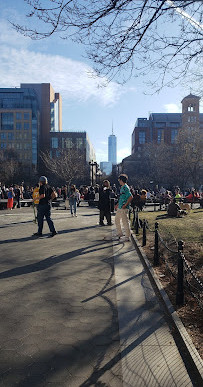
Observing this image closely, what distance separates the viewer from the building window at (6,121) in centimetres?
9462

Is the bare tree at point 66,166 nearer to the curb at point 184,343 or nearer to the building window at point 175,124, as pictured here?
the curb at point 184,343

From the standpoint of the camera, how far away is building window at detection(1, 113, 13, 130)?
310 feet

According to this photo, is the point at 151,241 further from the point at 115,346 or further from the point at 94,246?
the point at 115,346

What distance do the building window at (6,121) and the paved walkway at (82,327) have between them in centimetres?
9524

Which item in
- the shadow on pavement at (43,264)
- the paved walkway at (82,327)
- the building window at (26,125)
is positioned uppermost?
the building window at (26,125)

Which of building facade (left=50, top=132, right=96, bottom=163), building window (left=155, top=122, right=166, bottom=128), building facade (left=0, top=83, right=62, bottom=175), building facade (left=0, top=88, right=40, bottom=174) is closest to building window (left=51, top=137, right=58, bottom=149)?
building facade (left=50, top=132, right=96, bottom=163)

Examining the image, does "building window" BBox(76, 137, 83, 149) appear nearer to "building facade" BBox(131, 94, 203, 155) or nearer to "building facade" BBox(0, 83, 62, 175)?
"building facade" BBox(0, 83, 62, 175)

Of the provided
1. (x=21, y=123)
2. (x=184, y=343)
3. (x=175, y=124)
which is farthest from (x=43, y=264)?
(x=175, y=124)

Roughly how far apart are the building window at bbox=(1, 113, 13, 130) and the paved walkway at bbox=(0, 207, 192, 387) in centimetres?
9524

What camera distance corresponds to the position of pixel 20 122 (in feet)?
309

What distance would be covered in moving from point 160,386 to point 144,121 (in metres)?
109

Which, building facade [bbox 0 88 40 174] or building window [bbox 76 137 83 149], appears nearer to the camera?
building window [bbox 76 137 83 149]

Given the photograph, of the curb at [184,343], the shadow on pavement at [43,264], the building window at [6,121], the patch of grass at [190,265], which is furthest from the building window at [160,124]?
the curb at [184,343]

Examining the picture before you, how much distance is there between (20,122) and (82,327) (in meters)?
96.9
